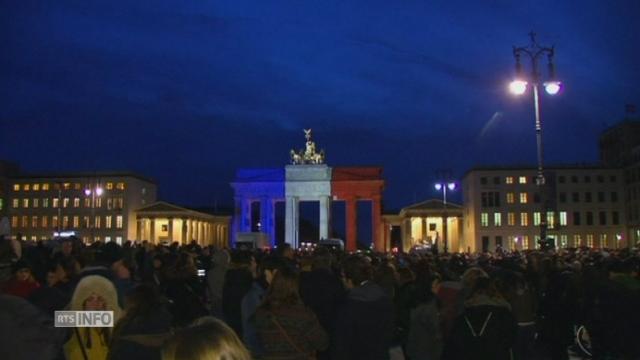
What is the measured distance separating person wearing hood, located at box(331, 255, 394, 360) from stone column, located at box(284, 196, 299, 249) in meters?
83.8

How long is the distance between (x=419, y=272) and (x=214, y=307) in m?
4.76

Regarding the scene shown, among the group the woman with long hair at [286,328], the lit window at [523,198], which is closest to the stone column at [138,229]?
the lit window at [523,198]

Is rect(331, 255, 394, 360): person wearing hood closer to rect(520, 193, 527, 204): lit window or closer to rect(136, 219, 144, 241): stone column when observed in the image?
rect(520, 193, 527, 204): lit window

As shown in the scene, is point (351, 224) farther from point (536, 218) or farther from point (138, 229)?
point (138, 229)

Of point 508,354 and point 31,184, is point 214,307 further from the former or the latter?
point 31,184

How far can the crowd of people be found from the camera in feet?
18.1

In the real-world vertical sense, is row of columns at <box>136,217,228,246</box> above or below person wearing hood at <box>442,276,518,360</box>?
above

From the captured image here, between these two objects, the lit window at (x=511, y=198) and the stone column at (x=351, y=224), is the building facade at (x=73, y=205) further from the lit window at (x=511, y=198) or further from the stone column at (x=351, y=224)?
the lit window at (x=511, y=198)

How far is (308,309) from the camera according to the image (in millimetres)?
6785

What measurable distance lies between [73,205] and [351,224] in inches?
1948

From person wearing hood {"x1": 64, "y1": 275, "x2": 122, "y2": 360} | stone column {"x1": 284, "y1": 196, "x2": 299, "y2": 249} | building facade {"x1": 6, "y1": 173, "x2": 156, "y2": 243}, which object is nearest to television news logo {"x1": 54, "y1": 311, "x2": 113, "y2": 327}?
person wearing hood {"x1": 64, "y1": 275, "x2": 122, "y2": 360}

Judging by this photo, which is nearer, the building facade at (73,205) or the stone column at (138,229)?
the stone column at (138,229)

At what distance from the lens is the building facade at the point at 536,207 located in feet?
352

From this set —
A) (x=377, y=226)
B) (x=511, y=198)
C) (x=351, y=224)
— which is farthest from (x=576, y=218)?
(x=351, y=224)
